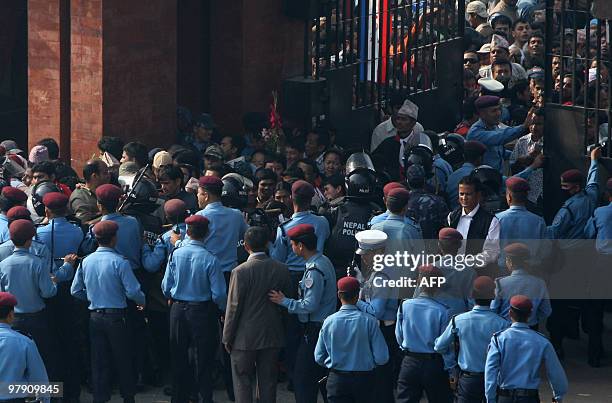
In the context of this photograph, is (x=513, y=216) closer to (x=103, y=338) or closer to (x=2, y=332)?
(x=103, y=338)

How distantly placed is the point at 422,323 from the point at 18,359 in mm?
3133

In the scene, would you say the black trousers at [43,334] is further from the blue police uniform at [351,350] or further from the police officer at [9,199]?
the blue police uniform at [351,350]

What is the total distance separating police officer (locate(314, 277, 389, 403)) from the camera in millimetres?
13312

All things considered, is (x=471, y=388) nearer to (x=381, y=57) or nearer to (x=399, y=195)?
(x=399, y=195)

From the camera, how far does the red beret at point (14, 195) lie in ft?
49.9

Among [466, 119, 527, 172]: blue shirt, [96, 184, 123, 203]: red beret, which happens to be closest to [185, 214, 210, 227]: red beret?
[96, 184, 123, 203]: red beret

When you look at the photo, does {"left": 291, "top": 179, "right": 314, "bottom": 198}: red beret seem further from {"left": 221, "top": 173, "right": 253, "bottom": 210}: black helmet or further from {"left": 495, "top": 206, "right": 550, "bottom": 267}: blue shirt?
{"left": 495, "top": 206, "right": 550, "bottom": 267}: blue shirt

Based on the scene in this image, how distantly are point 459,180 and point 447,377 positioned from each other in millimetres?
3476

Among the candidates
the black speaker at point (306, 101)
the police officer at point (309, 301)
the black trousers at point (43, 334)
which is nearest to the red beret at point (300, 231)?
the police officer at point (309, 301)

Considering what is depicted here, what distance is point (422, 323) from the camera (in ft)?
44.3

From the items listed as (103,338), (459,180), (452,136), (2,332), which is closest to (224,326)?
(103,338)

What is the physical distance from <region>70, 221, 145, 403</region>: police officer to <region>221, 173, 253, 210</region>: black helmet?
1.38m

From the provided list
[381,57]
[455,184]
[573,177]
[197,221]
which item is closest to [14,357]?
[197,221]

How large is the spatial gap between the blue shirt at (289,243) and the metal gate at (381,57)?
5.26 m
